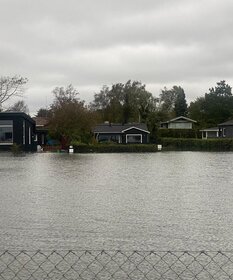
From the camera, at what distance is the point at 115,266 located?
6648 mm

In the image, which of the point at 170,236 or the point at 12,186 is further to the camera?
the point at 12,186

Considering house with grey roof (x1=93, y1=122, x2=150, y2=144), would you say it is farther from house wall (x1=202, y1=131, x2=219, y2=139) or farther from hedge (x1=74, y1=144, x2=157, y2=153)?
house wall (x1=202, y1=131, x2=219, y2=139)

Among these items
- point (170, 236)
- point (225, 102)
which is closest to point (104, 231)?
point (170, 236)

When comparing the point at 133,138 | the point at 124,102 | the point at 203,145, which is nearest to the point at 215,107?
the point at 124,102

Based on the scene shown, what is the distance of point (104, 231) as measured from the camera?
9.05 metres

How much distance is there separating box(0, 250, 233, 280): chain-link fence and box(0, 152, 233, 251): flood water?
1.95ft

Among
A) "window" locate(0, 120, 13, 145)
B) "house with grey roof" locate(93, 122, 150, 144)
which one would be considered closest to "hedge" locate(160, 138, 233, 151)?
"house with grey roof" locate(93, 122, 150, 144)

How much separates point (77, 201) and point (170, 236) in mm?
4716

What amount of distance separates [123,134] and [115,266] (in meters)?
57.0

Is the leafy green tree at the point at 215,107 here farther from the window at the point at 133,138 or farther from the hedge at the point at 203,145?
the hedge at the point at 203,145

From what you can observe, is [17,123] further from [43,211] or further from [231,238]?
[231,238]

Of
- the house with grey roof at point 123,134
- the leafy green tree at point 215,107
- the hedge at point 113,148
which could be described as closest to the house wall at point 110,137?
the house with grey roof at point 123,134

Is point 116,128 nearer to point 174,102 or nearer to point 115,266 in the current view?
point 174,102

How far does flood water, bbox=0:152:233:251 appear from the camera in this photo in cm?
819
